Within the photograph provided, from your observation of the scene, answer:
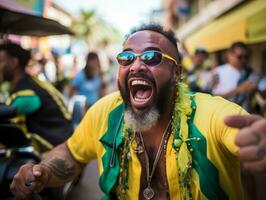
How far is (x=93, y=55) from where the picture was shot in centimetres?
841

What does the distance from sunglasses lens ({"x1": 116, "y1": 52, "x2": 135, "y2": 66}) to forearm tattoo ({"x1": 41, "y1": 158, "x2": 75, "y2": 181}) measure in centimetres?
74

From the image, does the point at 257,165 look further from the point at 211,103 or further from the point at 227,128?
the point at 211,103

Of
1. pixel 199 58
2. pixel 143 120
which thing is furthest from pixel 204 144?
pixel 199 58

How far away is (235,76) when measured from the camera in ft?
21.2

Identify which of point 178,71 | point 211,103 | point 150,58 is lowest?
point 211,103

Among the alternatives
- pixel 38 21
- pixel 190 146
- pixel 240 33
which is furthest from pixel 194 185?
pixel 240 33

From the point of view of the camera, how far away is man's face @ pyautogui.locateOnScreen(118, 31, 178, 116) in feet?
8.05

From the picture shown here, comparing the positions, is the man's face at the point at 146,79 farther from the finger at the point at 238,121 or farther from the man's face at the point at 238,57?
the man's face at the point at 238,57

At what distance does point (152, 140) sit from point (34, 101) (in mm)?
1646

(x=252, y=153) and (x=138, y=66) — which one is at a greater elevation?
(x=138, y=66)

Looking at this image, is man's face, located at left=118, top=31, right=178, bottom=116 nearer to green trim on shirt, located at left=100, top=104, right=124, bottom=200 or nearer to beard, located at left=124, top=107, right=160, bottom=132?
beard, located at left=124, top=107, right=160, bottom=132

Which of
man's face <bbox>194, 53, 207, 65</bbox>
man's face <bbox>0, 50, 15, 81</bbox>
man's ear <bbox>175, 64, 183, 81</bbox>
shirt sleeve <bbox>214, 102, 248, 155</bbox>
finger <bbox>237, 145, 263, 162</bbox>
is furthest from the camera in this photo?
man's face <bbox>194, 53, 207, 65</bbox>

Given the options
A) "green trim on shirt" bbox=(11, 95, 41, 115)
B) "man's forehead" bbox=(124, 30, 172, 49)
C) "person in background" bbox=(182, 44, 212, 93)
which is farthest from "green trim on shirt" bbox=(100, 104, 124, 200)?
"person in background" bbox=(182, 44, 212, 93)

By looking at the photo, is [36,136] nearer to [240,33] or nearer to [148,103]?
[148,103]
